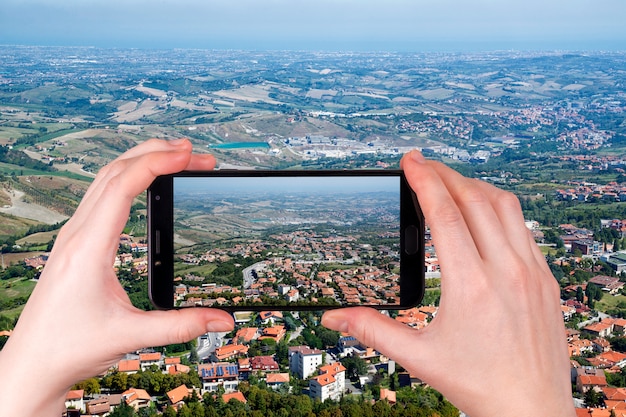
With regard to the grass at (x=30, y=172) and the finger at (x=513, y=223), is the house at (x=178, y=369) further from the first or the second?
the finger at (x=513, y=223)

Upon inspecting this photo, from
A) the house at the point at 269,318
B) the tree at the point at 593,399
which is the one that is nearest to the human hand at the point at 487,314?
the tree at the point at 593,399

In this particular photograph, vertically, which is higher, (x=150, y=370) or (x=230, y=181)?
(x=230, y=181)

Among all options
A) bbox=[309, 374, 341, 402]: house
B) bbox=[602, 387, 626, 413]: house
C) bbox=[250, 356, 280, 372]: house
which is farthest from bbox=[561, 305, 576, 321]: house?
bbox=[250, 356, 280, 372]: house

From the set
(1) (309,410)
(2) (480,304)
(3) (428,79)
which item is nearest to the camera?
(2) (480,304)

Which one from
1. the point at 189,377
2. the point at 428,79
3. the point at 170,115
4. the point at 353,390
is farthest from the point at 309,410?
the point at 428,79

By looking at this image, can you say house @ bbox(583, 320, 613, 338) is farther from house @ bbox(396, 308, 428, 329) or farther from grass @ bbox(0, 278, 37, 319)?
grass @ bbox(0, 278, 37, 319)

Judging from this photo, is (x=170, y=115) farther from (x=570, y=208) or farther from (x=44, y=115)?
(x=570, y=208)
